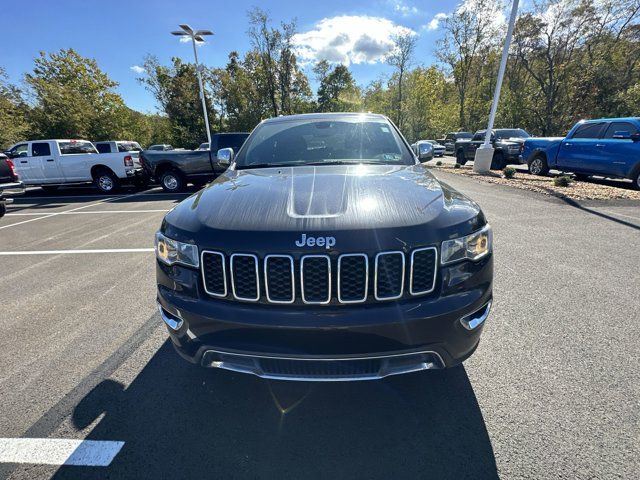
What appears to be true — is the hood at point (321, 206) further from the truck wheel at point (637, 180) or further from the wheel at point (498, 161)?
the wheel at point (498, 161)

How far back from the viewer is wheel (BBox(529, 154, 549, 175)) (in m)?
12.0

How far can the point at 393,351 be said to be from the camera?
1614mm

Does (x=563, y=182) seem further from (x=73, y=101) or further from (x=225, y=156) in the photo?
(x=73, y=101)

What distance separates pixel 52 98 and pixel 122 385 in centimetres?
3363

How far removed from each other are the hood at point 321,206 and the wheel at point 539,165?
12.4 m

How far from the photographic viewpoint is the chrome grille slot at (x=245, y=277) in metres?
1.64

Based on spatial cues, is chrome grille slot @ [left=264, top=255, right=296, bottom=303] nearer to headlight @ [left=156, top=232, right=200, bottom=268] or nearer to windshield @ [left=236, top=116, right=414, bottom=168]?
headlight @ [left=156, top=232, right=200, bottom=268]

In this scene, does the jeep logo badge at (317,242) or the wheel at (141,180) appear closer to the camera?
the jeep logo badge at (317,242)

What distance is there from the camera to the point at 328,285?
5.29 ft

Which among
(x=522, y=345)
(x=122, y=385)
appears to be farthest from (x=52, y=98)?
(x=522, y=345)

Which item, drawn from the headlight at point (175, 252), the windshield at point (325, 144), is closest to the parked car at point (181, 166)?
the windshield at point (325, 144)

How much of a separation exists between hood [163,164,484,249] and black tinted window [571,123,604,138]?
36.8 ft

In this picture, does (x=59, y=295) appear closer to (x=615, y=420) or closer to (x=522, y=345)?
(x=522, y=345)

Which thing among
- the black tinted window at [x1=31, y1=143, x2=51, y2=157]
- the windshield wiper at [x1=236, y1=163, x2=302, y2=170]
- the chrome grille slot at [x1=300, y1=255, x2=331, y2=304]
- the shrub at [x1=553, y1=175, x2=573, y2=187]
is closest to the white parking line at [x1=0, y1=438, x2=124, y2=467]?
the chrome grille slot at [x1=300, y1=255, x2=331, y2=304]
